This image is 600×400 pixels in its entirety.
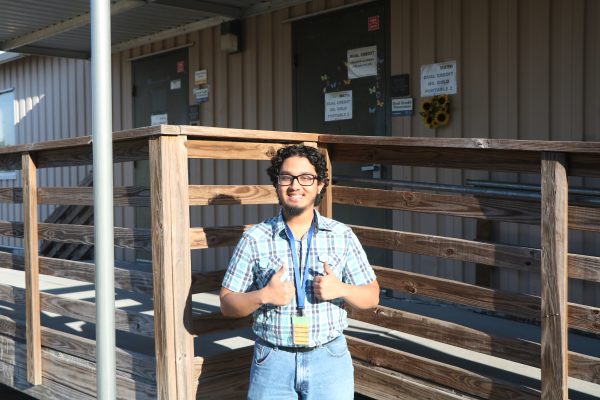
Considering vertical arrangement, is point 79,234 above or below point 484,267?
above

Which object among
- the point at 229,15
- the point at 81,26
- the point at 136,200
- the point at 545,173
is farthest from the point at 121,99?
the point at 545,173

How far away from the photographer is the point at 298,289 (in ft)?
8.00

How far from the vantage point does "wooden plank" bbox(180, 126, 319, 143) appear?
3193 millimetres

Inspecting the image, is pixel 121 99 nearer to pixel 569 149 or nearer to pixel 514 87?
pixel 514 87

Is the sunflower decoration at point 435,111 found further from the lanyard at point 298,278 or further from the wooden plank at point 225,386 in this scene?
the lanyard at point 298,278

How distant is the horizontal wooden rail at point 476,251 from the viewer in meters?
2.94

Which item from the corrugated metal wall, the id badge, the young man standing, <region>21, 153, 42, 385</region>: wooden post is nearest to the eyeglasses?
the young man standing

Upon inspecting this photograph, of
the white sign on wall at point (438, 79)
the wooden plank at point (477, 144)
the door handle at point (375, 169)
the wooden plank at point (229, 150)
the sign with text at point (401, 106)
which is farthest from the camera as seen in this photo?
the door handle at point (375, 169)

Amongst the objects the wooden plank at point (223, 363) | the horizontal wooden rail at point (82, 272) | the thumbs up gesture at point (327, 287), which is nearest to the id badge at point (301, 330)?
the thumbs up gesture at point (327, 287)

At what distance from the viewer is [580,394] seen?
349 centimetres

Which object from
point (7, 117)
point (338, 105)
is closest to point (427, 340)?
point (338, 105)

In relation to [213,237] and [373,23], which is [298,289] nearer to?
[213,237]

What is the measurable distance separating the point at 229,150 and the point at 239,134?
10cm

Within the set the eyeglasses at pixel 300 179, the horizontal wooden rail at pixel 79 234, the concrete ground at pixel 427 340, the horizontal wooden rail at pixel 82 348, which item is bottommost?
the concrete ground at pixel 427 340
